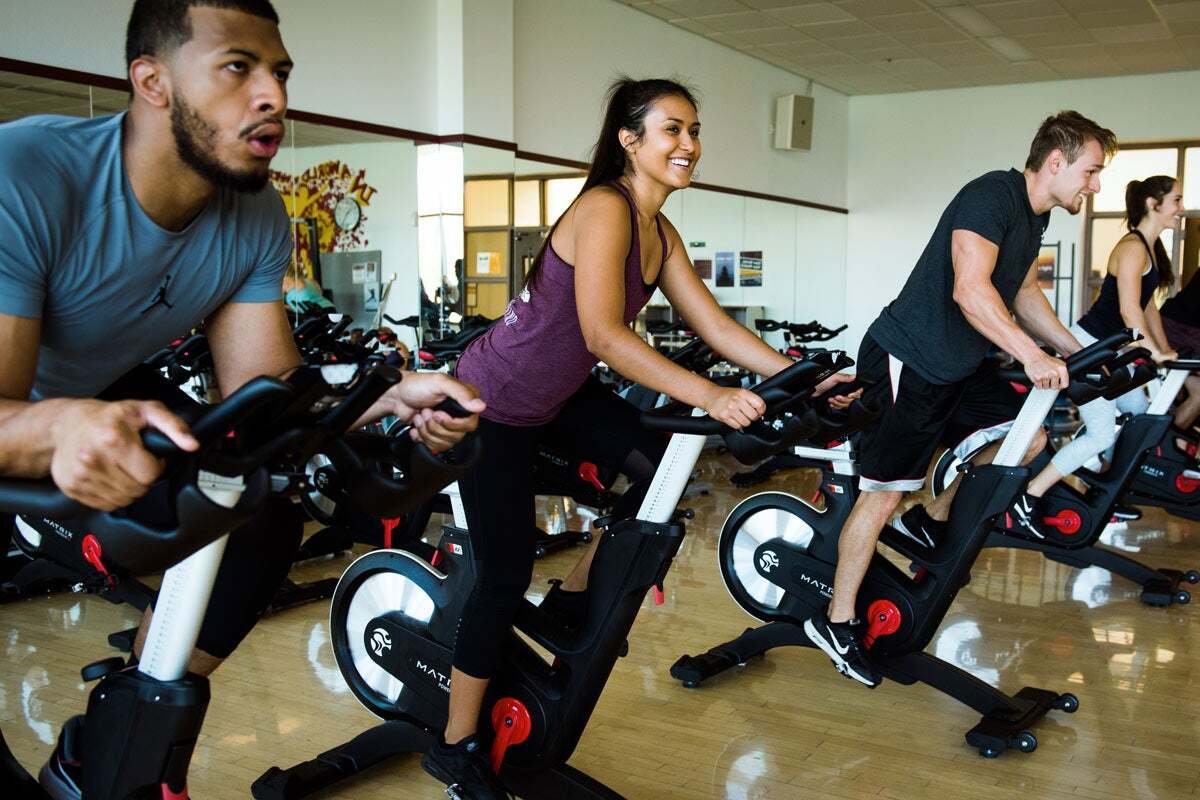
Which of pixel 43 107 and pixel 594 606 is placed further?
pixel 43 107

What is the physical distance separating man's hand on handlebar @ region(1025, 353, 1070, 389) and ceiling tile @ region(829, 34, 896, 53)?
7.27 metres

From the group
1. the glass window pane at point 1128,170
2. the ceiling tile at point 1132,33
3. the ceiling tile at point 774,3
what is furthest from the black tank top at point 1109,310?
the glass window pane at point 1128,170

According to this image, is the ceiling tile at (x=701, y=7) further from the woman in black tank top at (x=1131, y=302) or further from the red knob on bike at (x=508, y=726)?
the red knob on bike at (x=508, y=726)

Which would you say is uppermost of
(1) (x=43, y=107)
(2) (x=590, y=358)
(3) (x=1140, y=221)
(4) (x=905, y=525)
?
(1) (x=43, y=107)

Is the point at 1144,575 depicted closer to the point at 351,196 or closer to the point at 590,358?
the point at 590,358

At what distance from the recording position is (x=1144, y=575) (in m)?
4.11

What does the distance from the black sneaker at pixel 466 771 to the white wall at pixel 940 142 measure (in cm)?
971

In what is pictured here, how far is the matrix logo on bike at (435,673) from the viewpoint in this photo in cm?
236

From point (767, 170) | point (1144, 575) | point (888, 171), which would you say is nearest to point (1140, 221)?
point (1144, 575)

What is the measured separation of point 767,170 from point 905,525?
7.58 m

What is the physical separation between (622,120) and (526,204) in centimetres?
518

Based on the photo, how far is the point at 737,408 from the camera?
5.92 feet

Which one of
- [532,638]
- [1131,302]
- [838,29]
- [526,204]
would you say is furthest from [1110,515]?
[838,29]

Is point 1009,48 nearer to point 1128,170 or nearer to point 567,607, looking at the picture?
point 1128,170
